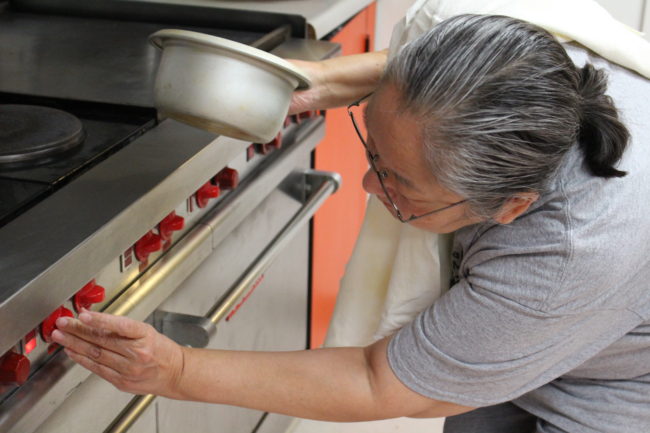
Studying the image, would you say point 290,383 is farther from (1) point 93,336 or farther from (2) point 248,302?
(2) point 248,302

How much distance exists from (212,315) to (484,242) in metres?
0.46

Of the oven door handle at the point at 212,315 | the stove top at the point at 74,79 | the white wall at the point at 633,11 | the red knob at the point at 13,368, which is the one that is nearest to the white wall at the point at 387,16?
the white wall at the point at 633,11

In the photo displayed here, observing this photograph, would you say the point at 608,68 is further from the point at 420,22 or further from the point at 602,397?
the point at 602,397

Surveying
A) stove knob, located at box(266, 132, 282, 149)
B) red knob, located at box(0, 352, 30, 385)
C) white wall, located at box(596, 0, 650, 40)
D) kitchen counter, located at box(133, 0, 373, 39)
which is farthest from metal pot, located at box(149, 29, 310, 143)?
white wall, located at box(596, 0, 650, 40)

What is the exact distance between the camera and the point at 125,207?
0.92 metres

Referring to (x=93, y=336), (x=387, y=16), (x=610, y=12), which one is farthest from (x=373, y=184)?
(x=610, y=12)

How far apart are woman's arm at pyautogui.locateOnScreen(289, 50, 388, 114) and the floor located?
108 cm

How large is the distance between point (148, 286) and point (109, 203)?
0.56ft

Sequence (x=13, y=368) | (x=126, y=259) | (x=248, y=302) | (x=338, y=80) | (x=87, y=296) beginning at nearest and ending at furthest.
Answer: (x=13, y=368) < (x=87, y=296) < (x=126, y=259) < (x=338, y=80) < (x=248, y=302)

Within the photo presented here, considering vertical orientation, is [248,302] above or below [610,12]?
below

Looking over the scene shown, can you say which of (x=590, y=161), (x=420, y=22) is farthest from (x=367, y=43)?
(x=590, y=161)

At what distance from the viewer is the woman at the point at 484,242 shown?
88cm

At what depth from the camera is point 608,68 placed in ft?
3.55

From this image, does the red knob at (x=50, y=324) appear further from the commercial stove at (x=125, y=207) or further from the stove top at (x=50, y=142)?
the stove top at (x=50, y=142)
